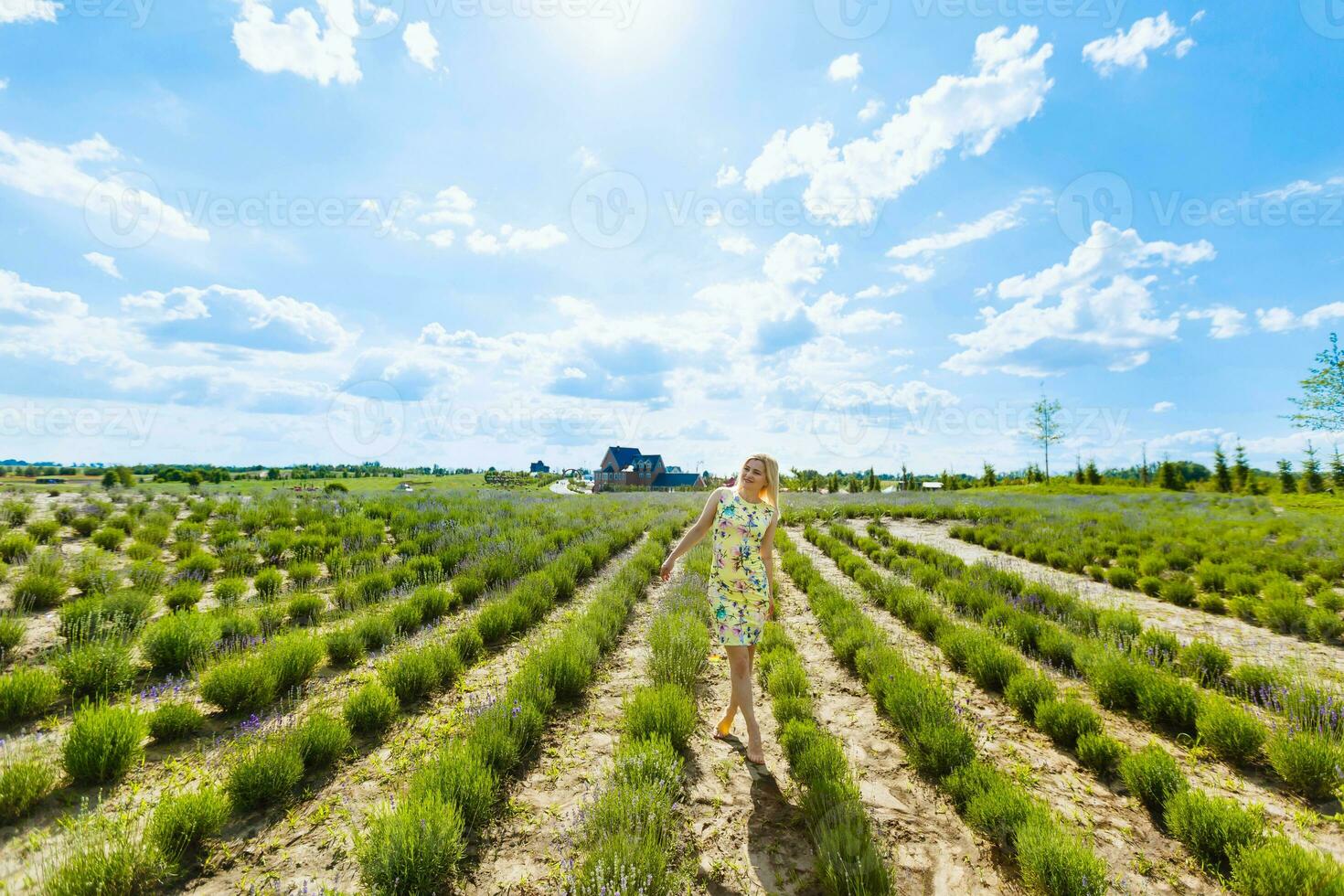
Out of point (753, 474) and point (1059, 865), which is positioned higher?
point (753, 474)

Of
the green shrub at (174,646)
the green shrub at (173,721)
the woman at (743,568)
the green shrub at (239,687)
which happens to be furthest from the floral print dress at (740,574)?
the green shrub at (174,646)

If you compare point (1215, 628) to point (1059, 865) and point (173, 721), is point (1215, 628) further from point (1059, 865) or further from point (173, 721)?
point (173, 721)

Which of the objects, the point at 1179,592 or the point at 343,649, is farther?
the point at 1179,592

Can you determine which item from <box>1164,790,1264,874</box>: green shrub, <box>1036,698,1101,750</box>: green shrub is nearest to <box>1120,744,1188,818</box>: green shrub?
<box>1164,790,1264,874</box>: green shrub

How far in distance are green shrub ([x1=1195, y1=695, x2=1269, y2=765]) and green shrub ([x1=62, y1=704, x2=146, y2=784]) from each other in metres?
8.80

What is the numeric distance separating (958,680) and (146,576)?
12606mm

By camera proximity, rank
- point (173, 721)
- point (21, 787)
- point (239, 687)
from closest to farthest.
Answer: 1. point (21, 787)
2. point (173, 721)
3. point (239, 687)

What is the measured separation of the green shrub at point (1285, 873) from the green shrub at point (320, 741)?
604 centimetres

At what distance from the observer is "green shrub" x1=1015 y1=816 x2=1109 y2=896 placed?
259cm

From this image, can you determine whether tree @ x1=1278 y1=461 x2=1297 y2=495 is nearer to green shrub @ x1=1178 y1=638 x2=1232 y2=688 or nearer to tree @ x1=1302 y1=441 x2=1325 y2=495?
tree @ x1=1302 y1=441 x2=1325 y2=495

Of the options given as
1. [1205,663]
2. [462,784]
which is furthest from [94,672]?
[1205,663]

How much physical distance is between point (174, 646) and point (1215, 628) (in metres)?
14.9

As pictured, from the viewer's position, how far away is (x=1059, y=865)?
2.64m

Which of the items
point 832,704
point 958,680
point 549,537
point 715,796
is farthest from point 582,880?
point 549,537
